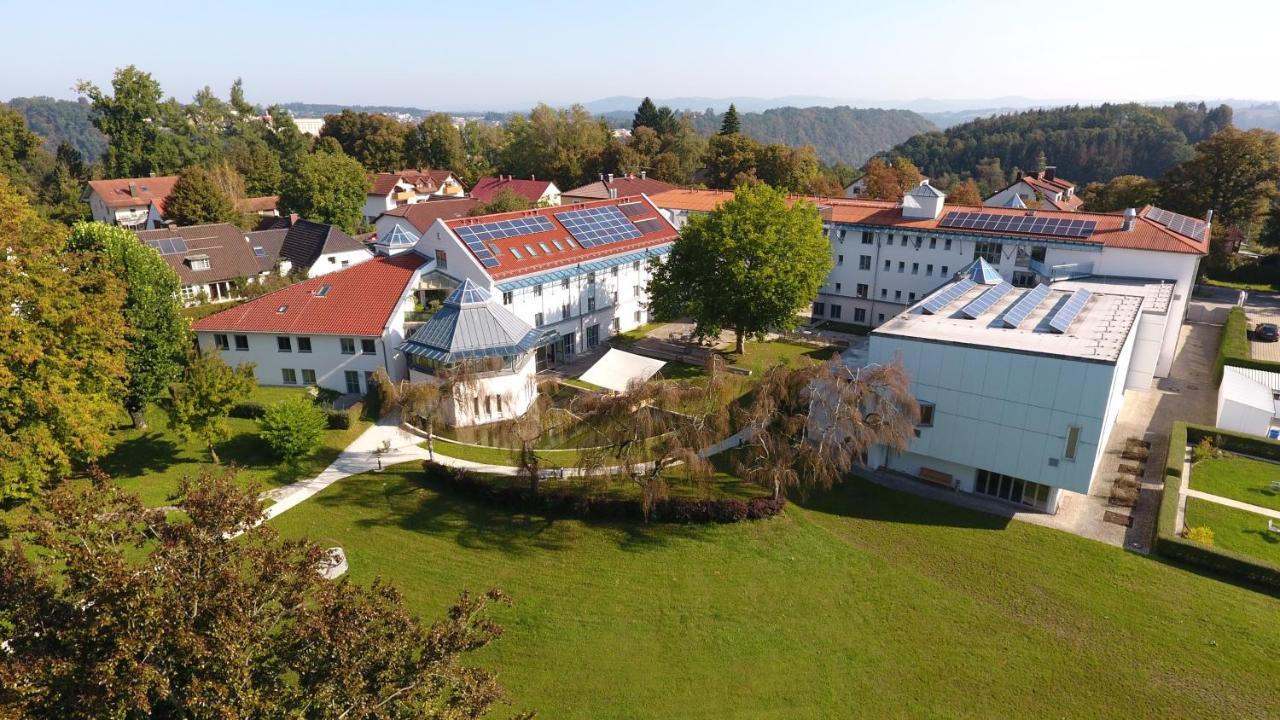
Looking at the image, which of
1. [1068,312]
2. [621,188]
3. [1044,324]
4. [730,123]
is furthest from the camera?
[730,123]

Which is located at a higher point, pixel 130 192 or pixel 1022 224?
pixel 1022 224

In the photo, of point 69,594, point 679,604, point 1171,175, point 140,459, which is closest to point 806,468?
point 679,604

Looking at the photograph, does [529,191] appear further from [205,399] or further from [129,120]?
[205,399]

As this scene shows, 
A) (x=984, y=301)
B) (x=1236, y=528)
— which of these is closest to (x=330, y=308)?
(x=984, y=301)

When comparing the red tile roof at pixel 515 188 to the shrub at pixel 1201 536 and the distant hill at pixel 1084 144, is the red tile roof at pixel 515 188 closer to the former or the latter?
the shrub at pixel 1201 536

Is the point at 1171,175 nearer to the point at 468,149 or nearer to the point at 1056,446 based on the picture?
the point at 1056,446

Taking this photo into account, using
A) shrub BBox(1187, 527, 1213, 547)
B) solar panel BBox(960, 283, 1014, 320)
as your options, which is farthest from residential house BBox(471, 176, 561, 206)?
shrub BBox(1187, 527, 1213, 547)

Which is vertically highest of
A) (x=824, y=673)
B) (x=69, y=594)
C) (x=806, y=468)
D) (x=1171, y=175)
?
(x=1171, y=175)
